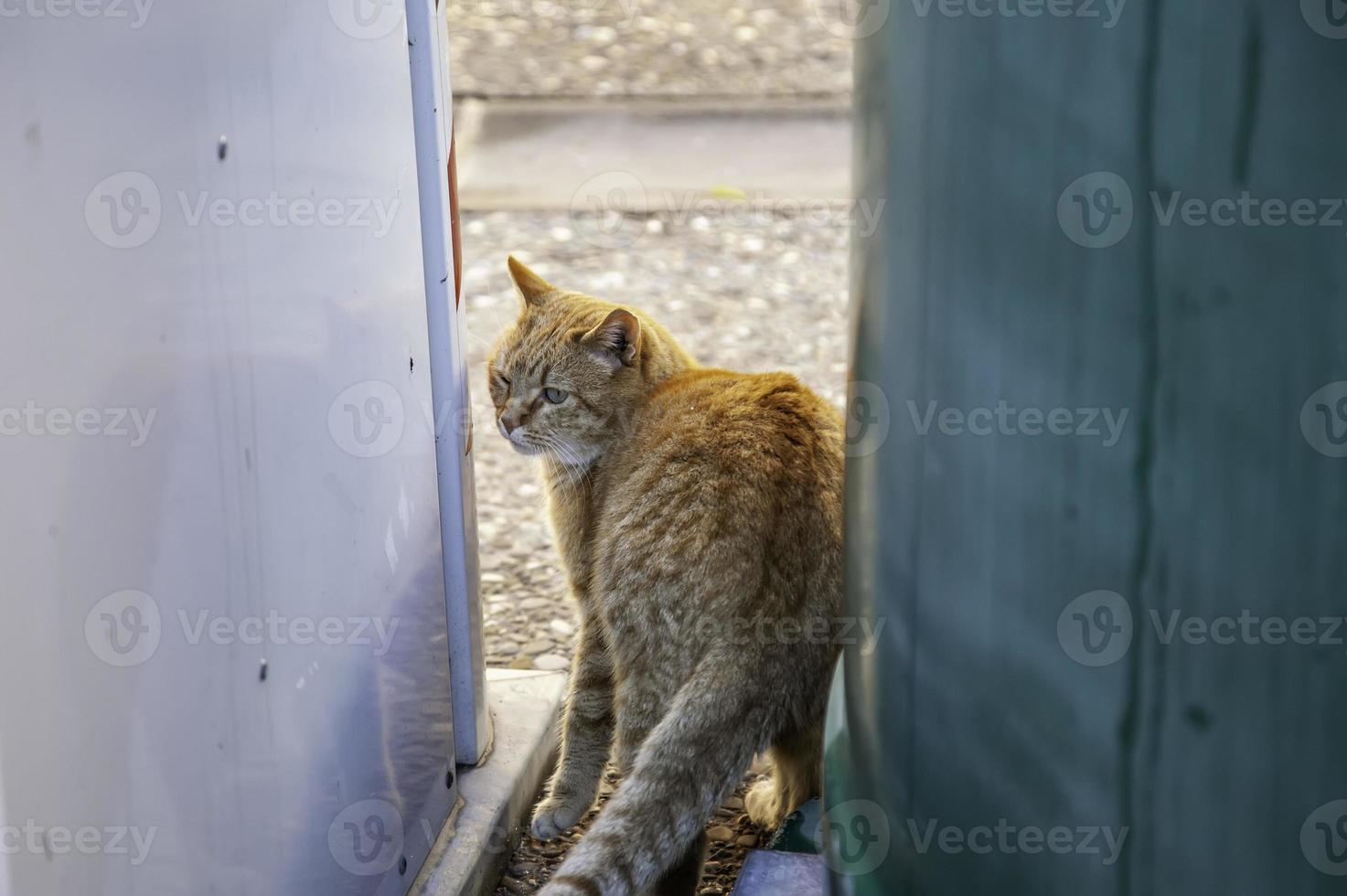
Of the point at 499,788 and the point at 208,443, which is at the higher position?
the point at 208,443

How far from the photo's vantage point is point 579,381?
10.8 feet

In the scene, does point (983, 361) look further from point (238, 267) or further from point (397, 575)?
point (397, 575)

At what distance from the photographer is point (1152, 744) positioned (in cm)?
170
